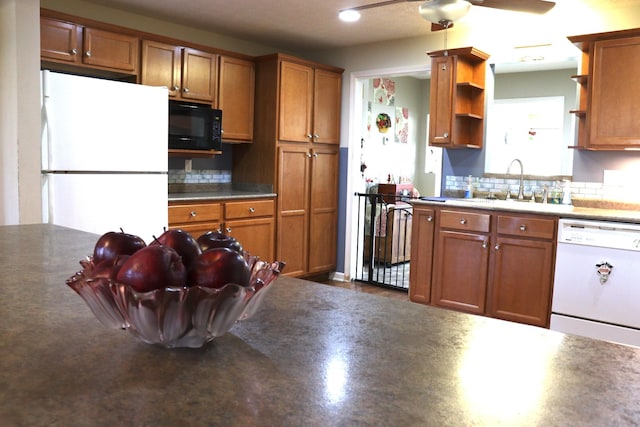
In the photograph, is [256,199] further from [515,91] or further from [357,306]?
[357,306]

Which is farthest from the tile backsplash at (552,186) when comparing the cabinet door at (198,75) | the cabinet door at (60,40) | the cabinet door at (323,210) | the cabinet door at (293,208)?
the cabinet door at (60,40)

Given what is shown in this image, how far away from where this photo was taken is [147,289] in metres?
0.72

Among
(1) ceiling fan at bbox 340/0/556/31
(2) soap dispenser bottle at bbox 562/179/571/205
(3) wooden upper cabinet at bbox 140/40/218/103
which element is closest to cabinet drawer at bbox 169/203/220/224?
(3) wooden upper cabinet at bbox 140/40/218/103

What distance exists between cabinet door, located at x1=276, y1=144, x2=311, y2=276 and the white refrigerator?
1310 mm

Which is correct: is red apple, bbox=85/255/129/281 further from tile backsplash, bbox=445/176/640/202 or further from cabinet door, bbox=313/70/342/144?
cabinet door, bbox=313/70/342/144

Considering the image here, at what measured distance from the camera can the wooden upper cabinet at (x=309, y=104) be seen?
4.84 meters

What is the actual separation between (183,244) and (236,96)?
4.12 m

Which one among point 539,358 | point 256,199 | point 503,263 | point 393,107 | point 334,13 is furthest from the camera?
point 393,107

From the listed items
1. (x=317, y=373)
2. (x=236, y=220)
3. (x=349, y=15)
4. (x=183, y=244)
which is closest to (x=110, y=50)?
(x=236, y=220)

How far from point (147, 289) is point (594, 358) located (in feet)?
2.19

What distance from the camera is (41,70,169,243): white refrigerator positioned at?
3.29 meters

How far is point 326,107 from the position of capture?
5.25m

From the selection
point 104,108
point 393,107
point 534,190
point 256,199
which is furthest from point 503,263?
point 393,107

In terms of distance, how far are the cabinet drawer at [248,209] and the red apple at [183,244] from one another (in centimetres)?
361
